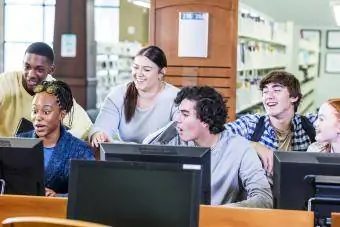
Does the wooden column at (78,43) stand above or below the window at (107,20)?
below

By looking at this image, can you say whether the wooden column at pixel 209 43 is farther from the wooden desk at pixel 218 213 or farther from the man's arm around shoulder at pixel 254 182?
the wooden desk at pixel 218 213

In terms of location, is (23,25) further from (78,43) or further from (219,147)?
(219,147)

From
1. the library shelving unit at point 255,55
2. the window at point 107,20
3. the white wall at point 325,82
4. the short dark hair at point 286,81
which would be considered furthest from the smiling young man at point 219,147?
the white wall at point 325,82

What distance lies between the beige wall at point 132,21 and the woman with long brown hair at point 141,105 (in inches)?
374

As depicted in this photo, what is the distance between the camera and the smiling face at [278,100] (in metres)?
3.22

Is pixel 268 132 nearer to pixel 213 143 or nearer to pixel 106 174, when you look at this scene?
pixel 213 143

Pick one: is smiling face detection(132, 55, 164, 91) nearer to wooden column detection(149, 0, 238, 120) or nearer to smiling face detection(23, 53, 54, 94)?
smiling face detection(23, 53, 54, 94)

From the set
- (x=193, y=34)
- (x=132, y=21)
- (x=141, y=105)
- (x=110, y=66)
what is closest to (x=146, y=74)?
(x=141, y=105)

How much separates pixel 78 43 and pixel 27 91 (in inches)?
141

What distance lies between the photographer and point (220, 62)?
533 centimetres

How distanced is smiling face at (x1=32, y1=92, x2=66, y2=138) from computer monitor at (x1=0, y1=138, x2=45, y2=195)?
22.2 inches

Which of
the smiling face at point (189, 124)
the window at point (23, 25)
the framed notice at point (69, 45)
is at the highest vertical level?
the window at point (23, 25)

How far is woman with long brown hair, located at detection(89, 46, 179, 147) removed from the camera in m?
3.46

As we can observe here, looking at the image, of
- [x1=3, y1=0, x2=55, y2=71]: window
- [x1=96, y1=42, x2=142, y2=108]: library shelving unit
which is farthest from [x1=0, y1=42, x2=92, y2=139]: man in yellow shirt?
[x1=3, y1=0, x2=55, y2=71]: window
